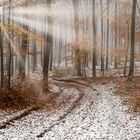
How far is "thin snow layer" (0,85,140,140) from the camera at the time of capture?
13459 mm

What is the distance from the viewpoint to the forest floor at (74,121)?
13531 millimetres

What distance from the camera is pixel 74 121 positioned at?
16.3 m

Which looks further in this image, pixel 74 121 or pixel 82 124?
pixel 74 121

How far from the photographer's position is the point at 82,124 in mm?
15594

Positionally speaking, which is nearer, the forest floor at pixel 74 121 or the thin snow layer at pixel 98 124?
the thin snow layer at pixel 98 124

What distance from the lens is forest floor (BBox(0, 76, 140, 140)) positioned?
13.5 m

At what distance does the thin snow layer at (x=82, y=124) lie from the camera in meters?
13.5

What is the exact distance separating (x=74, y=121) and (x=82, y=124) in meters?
0.79

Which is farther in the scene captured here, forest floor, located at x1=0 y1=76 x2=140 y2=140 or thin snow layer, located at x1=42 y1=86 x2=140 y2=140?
forest floor, located at x1=0 y1=76 x2=140 y2=140

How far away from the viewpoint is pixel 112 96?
945 inches

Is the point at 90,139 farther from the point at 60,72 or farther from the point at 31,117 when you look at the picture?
the point at 60,72

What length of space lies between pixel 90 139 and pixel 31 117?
5163 millimetres

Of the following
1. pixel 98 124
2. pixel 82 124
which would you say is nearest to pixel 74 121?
pixel 82 124

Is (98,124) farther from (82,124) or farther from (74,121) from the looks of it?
(74,121)
